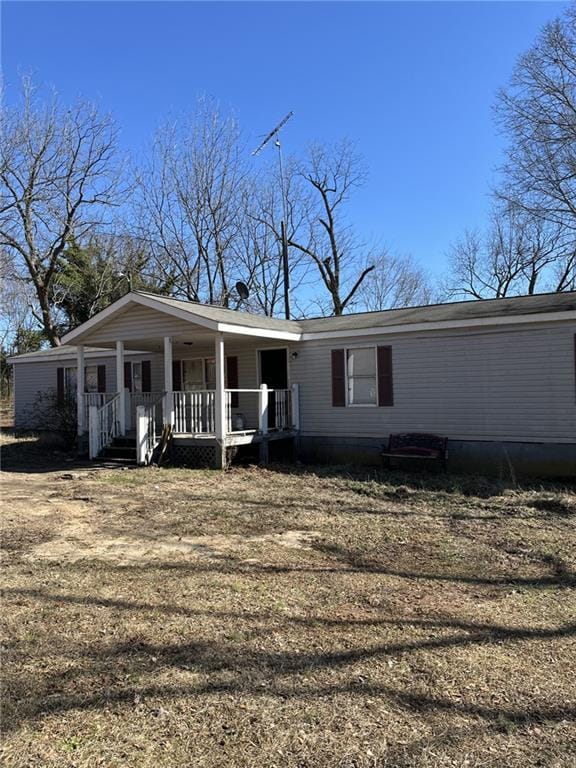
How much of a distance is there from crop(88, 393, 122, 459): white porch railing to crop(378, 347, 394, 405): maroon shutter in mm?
5766

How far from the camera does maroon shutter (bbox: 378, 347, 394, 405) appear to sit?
38.3 feet

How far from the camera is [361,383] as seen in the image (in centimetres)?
1216

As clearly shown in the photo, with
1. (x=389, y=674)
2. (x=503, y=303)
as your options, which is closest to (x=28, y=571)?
(x=389, y=674)

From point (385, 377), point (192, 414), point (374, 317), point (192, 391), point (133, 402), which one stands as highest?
point (374, 317)

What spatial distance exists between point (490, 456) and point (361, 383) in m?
3.10

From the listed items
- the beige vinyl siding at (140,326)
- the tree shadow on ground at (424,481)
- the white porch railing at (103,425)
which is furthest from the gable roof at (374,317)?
the tree shadow on ground at (424,481)

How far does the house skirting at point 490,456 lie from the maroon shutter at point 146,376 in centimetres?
578

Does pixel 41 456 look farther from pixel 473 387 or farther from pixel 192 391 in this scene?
pixel 473 387

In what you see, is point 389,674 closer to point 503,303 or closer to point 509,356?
point 509,356

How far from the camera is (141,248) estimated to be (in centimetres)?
2738

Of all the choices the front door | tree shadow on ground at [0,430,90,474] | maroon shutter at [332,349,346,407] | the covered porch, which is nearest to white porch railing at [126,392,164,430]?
the covered porch

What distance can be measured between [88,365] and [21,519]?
11.8 metres

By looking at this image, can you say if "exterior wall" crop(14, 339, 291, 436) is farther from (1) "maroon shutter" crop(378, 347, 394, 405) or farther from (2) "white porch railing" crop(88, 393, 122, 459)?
(2) "white porch railing" crop(88, 393, 122, 459)

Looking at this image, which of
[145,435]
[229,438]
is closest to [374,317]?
[229,438]
